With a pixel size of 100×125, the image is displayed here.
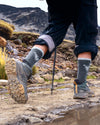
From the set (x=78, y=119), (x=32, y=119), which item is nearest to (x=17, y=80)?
(x=32, y=119)

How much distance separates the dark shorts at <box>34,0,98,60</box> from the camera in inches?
74.7

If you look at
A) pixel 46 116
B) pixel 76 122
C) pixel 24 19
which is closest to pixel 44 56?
pixel 46 116

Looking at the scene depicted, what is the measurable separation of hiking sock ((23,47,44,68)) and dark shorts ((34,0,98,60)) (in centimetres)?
9

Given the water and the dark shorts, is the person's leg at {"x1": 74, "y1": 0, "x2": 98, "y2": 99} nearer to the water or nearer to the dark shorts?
the dark shorts

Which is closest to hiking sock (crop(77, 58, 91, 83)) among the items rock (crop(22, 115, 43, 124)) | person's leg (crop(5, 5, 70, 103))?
person's leg (crop(5, 5, 70, 103))

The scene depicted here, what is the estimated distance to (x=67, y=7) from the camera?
2.03 meters

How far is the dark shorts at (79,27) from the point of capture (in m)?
1.90

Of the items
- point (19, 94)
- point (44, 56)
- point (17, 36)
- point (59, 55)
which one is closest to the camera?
point (19, 94)

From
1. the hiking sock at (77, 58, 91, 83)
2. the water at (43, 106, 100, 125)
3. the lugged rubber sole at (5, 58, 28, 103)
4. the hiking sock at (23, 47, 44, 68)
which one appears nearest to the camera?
the water at (43, 106, 100, 125)

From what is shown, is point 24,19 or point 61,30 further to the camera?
point 24,19

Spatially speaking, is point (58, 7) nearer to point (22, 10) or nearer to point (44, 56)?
point (44, 56)

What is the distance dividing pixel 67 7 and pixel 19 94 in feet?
3.51

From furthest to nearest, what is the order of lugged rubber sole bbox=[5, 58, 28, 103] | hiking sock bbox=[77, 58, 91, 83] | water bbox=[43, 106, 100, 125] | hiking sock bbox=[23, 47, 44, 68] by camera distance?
hiking sock bbox=[77, 58, 91, 83] < hiking sock bbox=[23, 47, 44, 68] < lugged rubber sole bbox=[5, 58, 28, 103] < water bbox=[43, 106, 100, 125]

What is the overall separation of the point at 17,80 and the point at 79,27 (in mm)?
845
